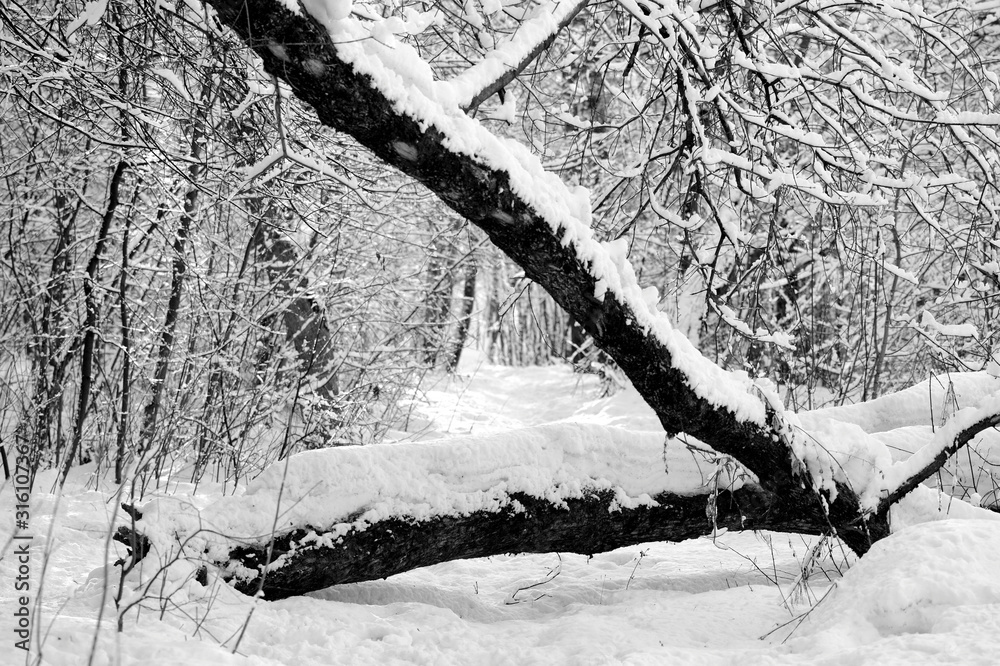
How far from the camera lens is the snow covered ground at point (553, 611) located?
204 cm

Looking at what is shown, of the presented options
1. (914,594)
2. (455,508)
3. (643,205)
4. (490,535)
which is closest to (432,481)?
(455,508)

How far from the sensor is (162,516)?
2.67 metres

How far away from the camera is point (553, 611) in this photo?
10.1 feet

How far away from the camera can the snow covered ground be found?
6.70 feet

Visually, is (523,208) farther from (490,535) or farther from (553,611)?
(553,611)

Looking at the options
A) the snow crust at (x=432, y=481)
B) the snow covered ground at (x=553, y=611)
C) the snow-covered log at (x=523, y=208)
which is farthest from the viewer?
the snow crust at (x=432, y=481)

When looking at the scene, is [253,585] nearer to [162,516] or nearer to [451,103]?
[162,516]

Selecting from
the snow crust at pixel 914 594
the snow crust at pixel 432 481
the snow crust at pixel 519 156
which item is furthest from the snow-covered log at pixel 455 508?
the snow crust at pixel 914 594

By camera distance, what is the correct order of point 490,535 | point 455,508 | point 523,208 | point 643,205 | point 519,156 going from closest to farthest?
1. point 523,208
2. point 519,156
3. point 455,508
4. point 490,535
5. point 643,205

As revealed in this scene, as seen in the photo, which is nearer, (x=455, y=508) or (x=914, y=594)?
(x=914, y=594)

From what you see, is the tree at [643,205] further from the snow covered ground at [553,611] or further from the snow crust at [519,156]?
the snow covered ground at [553,611]

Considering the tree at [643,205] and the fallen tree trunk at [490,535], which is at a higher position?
the tree at [643,205]

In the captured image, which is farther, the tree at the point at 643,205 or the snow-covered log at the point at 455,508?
the snow-covered log at the point at 455,508

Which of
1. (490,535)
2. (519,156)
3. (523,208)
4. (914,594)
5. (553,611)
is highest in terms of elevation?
(519,156)
